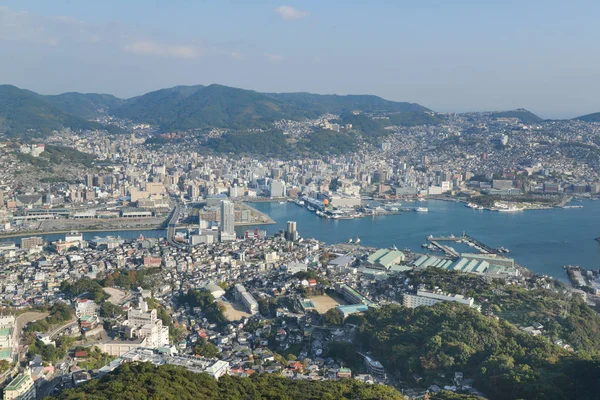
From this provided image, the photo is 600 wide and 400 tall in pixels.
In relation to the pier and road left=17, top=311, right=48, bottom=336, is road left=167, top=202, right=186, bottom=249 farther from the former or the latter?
the pier

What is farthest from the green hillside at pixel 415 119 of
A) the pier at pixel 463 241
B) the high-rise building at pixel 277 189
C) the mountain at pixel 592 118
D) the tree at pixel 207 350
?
the tree at pixel 207 350

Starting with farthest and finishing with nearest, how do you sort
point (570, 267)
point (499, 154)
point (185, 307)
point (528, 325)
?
point (499, 154), point (570, 267), point (185, 307), point (528, 325)

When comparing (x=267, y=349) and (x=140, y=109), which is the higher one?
(x=140, y=109)

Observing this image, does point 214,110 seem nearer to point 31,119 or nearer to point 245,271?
point 31,119

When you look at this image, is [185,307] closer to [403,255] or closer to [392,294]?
[392,294]

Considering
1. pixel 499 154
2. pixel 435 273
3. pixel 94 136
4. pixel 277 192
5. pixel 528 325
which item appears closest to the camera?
pixel 528 325

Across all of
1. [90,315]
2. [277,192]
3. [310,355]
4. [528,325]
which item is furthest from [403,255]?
[277,192]
